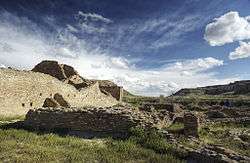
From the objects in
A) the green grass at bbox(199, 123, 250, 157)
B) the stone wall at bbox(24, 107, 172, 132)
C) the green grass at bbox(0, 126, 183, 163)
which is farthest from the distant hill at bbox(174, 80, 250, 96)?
the green grass at bbox(0, 126, 183, 163)

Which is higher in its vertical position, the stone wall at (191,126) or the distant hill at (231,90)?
the distant hill at (231,90)

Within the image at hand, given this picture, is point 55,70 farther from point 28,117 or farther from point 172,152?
point 172,152

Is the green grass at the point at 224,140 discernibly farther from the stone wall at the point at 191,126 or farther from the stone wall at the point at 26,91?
the stone wall at the point at 26,91

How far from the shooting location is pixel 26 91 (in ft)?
78.4

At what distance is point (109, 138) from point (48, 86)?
1271 centimetres

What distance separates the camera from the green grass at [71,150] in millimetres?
11578

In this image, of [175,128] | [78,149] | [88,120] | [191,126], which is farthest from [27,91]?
[78,149]

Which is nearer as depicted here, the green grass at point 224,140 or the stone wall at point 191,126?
the green grass at point 224,140

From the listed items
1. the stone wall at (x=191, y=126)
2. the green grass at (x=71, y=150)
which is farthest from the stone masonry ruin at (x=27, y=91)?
the stone wall at (x=191, y=126)

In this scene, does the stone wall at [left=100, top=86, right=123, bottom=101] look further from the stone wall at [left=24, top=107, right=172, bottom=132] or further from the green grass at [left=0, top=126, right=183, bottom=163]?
the green grass at [left=0, top=126, right=183, bottom=163]

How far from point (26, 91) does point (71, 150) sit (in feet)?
40.2

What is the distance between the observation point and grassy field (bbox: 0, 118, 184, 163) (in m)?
11.6

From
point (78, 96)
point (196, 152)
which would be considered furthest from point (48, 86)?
point (196, 152)

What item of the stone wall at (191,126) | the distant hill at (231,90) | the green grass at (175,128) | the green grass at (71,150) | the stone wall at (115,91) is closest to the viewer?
the green grass at (71,150)
